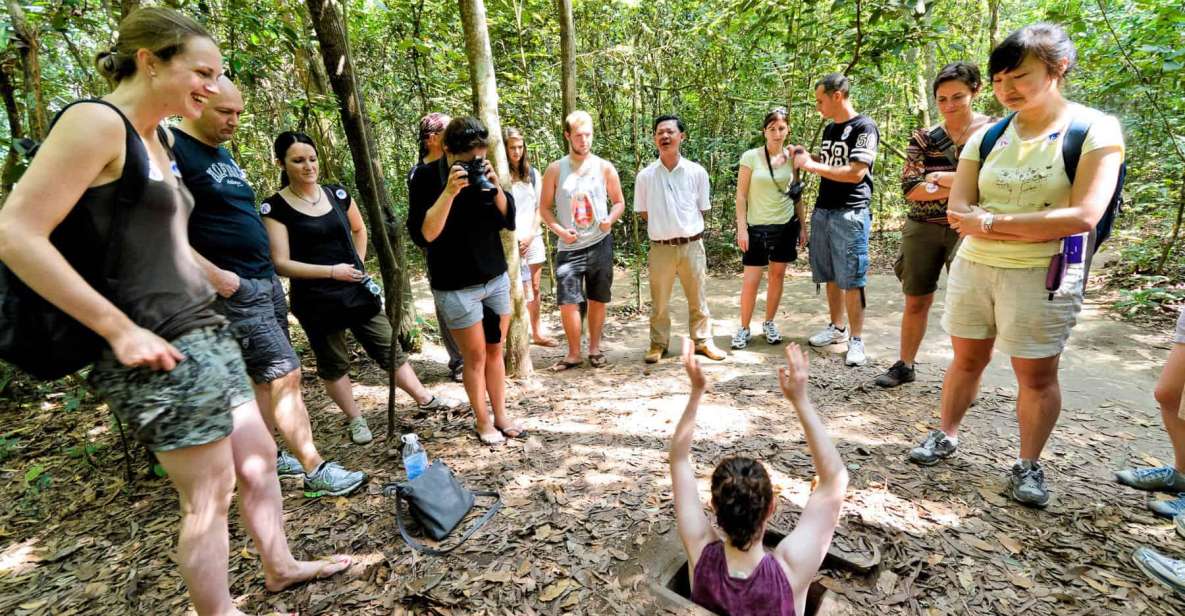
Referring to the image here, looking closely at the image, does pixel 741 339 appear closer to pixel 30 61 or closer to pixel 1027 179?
pixel 1027 179

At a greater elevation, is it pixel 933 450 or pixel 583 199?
pixel 583 199

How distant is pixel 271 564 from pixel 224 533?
51 centimetres

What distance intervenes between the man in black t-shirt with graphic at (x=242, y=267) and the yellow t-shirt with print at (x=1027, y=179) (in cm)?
340

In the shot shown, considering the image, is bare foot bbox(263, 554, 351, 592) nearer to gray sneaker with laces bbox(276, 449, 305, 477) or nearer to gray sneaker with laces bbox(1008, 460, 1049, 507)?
gray sneaker with laces bbox(276, 449, 305, 477)

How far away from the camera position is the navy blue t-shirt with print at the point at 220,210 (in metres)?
2.38

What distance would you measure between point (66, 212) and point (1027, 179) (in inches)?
133

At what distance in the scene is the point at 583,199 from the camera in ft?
14.7

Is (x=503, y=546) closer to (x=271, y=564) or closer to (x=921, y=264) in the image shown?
(x=271, y=564)

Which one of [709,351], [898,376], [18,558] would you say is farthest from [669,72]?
[18,558]

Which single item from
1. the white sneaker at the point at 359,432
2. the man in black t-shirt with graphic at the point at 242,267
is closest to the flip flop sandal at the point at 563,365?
the white sneaker at the point at 359,432

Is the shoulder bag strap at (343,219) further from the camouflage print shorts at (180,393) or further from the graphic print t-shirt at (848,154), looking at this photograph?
the graphic print t-shirt at (848,154)

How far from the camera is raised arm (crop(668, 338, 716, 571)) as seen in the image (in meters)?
1.95

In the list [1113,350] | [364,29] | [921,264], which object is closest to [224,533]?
[921,264]

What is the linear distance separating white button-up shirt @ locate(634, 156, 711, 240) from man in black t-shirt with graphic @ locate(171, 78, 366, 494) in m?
2.92
